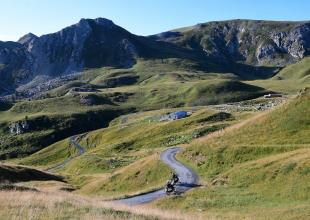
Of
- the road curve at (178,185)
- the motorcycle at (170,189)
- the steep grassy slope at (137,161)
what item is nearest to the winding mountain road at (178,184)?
the road curve at (178,185)

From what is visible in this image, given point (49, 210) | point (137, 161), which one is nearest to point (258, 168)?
point (49, 210)

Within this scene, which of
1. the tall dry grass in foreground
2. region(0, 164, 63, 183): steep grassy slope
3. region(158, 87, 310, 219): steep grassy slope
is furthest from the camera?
region(0, 164, 63, 183): steep grassy slope

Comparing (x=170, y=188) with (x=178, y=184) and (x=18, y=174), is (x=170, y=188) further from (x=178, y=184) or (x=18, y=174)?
(x=18, y=174)

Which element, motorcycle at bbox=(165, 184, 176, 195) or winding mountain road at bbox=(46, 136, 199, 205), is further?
winding mountain road at bbox=(46, 136, 199, 205)

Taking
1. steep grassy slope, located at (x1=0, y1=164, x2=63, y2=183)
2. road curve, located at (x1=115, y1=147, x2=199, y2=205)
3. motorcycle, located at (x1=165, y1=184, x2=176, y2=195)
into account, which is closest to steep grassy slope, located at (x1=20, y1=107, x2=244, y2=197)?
road curve, located at (x1=115, y1=147, x2=199, y2=205)

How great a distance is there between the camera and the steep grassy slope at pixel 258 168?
42.0 metres

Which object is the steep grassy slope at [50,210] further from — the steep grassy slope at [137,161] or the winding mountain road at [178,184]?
the steep grassy slope at [137,161]

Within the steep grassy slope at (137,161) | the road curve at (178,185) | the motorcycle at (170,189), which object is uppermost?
→ the motorcycle at (170,189)

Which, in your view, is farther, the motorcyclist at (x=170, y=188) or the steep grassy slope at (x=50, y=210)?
the motorcyclist at (x=170, y=188)

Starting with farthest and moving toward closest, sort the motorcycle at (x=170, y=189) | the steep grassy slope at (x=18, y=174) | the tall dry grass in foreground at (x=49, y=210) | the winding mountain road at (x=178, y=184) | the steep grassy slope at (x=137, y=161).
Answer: the steep grassy slope at (x=18, y=174)
the steep grassy slope at (x=137, y=161)
the winding mountain road at (x=178, y=184)
the motorcycle at (x=170, y=189)
the tall dry grass in foreground at (x=49, y=210)

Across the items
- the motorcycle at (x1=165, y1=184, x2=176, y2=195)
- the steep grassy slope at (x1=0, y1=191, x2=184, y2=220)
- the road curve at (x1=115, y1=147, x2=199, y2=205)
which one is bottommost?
the road curve at (x1=115, y1=147, x2=199, y2=205)

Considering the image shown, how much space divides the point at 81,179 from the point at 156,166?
34.6 metres

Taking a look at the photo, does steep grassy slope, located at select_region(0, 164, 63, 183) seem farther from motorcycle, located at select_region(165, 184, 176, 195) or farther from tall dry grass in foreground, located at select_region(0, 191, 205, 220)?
tall dry grass in foreground, located at select_region(0, 191, 205, 220)

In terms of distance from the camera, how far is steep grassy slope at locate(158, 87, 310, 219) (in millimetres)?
42006
